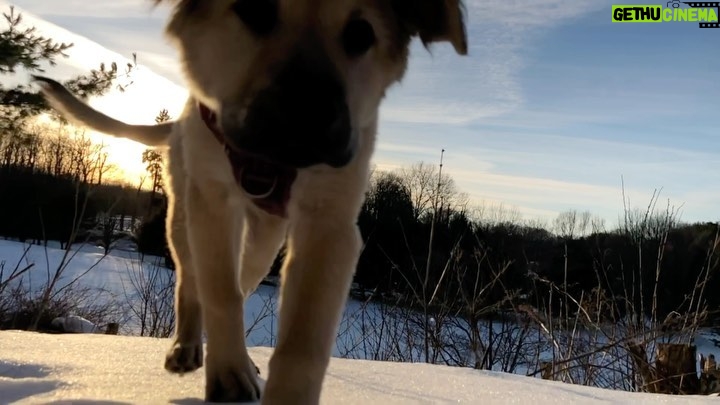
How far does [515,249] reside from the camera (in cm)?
1511

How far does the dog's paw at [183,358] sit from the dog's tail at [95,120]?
148 cm

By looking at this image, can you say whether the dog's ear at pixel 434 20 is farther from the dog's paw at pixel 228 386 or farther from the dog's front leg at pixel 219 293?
the dog's paw at pixel 228 386

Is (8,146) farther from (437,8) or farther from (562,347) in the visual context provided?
(437,8)

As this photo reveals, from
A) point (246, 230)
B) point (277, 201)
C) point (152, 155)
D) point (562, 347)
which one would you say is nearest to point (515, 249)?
point (562, 347)

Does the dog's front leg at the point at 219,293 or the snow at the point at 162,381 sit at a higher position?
the dog's front leg at the point at 219,293

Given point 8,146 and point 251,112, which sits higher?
point 8,146

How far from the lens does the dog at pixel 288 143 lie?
1938 millimetres

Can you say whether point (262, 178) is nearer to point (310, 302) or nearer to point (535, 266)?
point (310, 302)

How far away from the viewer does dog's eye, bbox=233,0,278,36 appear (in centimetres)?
222

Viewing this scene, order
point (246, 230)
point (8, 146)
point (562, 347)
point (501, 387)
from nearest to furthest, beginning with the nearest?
point (501, 387)
point (246, 230)
point (562, 347)
point (8, 146)

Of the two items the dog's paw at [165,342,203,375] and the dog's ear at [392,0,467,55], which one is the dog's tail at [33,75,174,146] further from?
the dog's ear at [392,0,467,55]

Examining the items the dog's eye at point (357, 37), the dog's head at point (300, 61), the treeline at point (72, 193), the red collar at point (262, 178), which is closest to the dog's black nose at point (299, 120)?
the dog's head at point (300, 61)

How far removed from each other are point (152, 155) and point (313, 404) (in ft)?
20.9

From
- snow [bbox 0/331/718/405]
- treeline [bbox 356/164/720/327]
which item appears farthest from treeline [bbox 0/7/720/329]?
snow [bbox 0/331/718/405]
